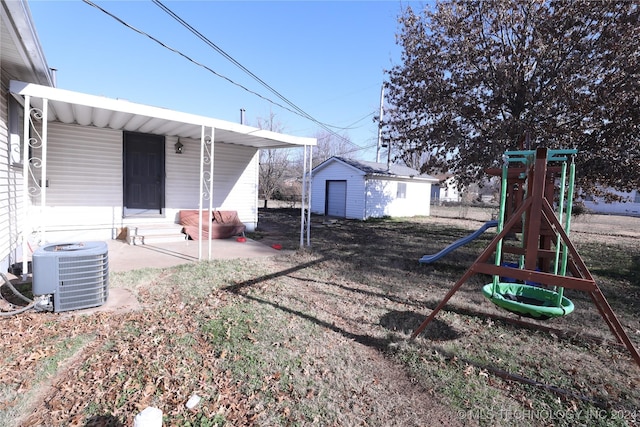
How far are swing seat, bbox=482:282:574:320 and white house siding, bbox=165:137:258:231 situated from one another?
24.7ft

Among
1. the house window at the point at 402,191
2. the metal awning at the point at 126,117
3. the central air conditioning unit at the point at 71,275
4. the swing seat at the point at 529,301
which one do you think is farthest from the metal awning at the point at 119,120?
the house window at the point at 402,191

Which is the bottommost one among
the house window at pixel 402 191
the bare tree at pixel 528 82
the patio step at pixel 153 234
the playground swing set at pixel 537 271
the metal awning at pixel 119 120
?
the patio step at pixel 153 234

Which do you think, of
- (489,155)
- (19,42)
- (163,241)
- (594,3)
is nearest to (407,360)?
(19,42)

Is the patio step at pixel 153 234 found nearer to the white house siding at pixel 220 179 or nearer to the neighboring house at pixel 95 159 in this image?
the neighboring house at pixel 95 159

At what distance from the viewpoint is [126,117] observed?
19.6 ft

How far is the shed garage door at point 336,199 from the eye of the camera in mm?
17531

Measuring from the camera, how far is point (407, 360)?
2.98 metres

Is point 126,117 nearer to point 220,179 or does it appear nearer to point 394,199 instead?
point 220,179

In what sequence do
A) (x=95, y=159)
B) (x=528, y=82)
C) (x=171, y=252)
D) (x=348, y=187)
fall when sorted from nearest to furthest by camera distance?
(x=171, y=252)
(x=95, y=159)
(x=528, y=82)
(x=348, y=187)

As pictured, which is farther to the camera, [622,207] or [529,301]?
[622,207]

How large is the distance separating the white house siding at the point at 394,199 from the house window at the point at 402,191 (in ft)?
0.39

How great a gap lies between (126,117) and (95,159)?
6.31ft

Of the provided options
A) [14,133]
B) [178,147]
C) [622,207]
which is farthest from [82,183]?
[622,207]

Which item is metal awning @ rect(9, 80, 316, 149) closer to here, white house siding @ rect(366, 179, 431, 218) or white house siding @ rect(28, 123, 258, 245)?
white house siding @ rect(28, 123, 258, 245)
